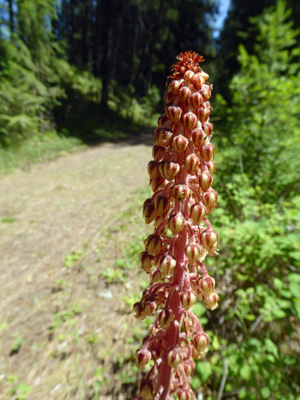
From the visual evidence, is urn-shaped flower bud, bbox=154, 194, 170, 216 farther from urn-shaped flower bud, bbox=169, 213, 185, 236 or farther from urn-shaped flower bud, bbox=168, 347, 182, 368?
urn-shaped flower bud, bbox=168, 347, 182, 368

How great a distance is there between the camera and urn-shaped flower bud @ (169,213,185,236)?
1285mm

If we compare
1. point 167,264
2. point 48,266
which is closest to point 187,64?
point 167,264

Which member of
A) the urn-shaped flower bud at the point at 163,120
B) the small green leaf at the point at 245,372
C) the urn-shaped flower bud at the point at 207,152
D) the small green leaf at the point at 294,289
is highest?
the urn-shaped flower bud at the point at 163,120

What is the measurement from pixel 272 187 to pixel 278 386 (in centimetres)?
316

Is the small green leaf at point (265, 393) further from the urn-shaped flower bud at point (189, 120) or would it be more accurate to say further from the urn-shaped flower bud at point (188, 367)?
the urn-shaped flower bud at point (189, 120)

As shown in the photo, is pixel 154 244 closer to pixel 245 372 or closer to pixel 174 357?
pixel 174 357

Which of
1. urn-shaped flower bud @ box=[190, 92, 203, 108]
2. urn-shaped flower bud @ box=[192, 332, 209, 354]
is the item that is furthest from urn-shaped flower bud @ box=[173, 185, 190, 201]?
urn-shaped flower bud @ box=[192, 332, 209, 354]

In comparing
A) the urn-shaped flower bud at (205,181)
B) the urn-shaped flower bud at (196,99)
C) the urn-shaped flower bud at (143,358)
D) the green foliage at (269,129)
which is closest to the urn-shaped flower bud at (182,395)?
the urn-shaped flower bud at (143,358)

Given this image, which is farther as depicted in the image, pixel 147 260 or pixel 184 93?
pixel 147 260

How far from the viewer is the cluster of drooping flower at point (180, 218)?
1.32 metres

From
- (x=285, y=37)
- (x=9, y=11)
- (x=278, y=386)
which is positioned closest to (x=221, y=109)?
(x=285, y=37)

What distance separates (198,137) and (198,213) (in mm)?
434

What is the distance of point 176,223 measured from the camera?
1297 mm

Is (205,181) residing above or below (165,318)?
above
